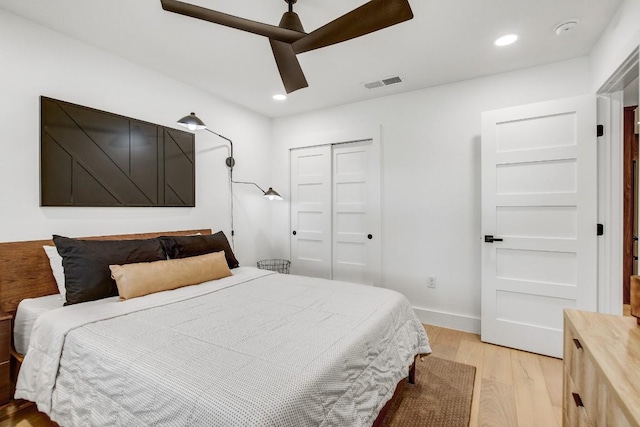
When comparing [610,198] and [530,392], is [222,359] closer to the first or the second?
[530,392]

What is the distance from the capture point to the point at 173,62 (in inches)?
104

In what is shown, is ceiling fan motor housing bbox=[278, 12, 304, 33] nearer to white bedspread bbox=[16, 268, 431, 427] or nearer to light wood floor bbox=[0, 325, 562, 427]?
white bedspread bbox=[16, 268, 431, 427]

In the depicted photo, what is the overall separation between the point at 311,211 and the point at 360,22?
2.63m

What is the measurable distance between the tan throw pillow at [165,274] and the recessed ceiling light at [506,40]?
286 centimetres

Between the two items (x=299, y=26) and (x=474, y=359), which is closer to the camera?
(x=299, y=26)

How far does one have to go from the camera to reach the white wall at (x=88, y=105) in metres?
1.97

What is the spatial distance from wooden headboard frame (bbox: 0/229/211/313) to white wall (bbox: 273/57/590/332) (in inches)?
119

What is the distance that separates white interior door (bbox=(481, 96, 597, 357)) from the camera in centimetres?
238

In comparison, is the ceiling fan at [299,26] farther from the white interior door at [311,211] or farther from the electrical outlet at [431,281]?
the electrical outlet at [431,281]

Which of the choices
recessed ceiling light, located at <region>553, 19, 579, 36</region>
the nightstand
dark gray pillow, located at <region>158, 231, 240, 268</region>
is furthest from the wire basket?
recessed ceiling light, located at <region>553, 19, 579, 36</region>

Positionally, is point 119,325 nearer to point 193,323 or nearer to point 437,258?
point 193,323

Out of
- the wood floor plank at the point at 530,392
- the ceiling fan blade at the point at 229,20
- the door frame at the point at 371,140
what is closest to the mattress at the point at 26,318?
the ceiling fan blade at the point at 229,20

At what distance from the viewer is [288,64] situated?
186 cm

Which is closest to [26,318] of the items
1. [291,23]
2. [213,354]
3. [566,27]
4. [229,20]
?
[213,354]
